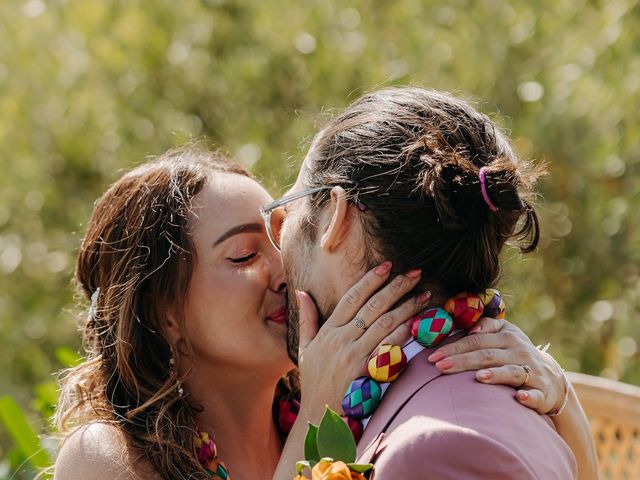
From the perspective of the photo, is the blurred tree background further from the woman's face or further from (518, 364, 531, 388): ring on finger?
(518, 364, 531, 388): ring on finger

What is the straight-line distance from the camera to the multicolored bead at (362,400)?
2.21 metres

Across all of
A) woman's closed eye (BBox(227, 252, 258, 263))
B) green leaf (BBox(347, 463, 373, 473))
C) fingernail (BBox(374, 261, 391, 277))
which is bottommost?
green leaf (BBox(347, 463, 373, 473))

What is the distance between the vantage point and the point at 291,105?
5492 mm

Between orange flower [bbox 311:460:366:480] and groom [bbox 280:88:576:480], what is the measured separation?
7cm

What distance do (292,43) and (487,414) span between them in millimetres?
3771

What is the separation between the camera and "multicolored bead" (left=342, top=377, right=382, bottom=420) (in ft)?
7.27

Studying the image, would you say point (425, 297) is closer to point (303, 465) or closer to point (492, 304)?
point (492, 304)

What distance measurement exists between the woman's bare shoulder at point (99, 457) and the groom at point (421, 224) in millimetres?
765

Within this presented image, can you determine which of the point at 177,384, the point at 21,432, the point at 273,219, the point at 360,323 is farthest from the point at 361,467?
the point at 21,432

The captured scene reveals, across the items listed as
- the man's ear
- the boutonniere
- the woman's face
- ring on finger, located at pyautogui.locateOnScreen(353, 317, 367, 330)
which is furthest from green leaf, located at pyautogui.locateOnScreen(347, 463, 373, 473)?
the woman's face

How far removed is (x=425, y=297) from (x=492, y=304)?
0.68 feet

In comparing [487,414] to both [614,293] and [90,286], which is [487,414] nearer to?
[90,286]

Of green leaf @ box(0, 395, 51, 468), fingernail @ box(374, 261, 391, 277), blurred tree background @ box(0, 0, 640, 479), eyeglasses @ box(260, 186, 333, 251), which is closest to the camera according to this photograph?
fingernail @ box(374, 261, 391, 277)

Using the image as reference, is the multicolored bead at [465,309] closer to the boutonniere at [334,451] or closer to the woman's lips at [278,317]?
the boutonniere at [334,451]
